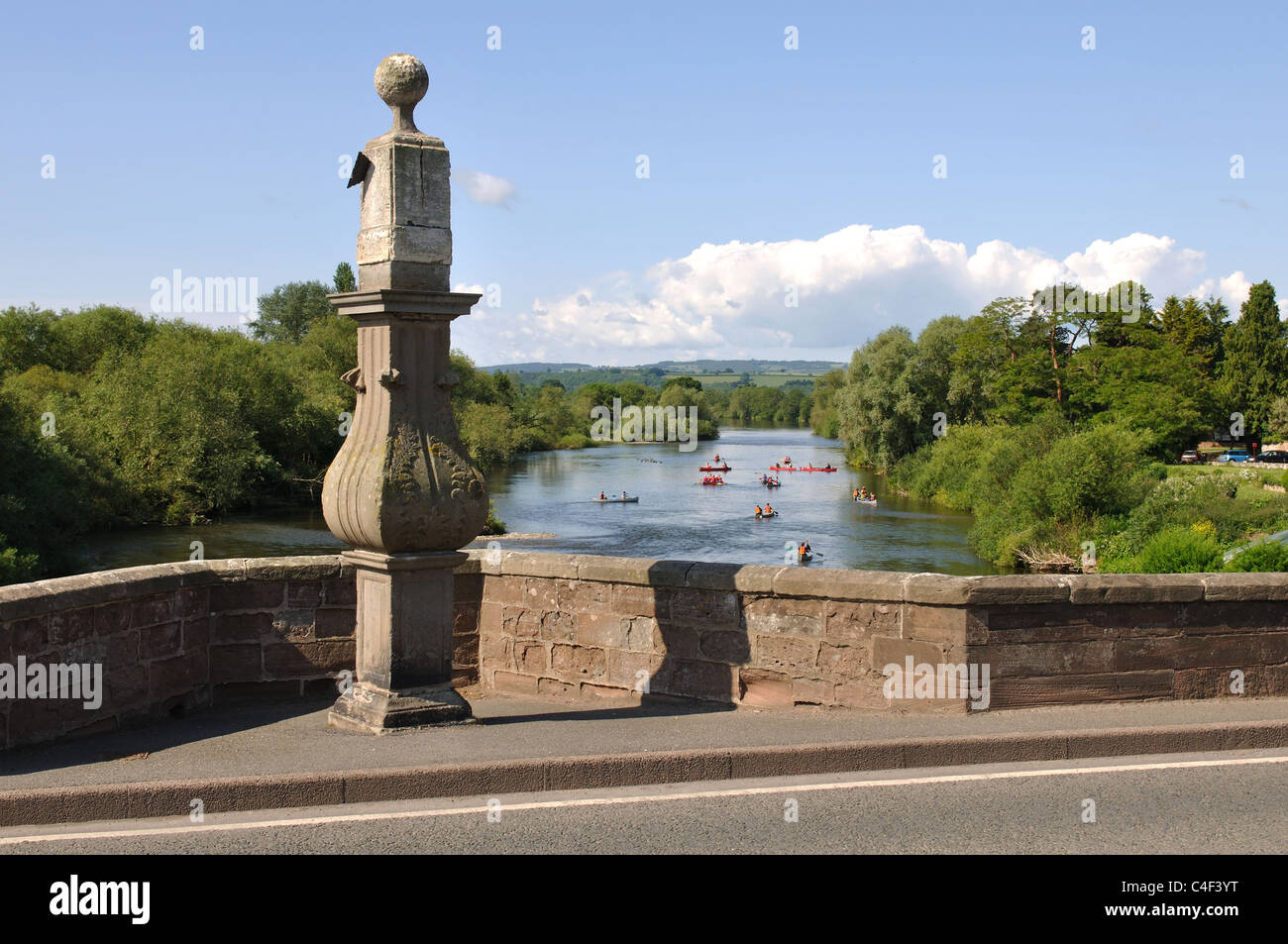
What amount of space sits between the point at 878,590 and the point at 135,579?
4.36 meters

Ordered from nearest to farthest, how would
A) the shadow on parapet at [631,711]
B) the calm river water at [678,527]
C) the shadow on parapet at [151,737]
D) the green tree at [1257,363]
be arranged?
the shadow on parapet at [151,737] < the shadow on parapet at [631,711] < the calm river water at [678,527] < the green tree at [1257,363]

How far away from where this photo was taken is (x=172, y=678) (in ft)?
23.3

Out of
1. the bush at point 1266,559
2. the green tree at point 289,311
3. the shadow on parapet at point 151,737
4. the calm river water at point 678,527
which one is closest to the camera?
the shadow on parapet at point 151,737

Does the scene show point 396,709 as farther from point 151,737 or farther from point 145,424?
point 145,424

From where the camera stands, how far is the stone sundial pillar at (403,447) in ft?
21.4

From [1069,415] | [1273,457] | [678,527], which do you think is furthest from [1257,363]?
[678,527]

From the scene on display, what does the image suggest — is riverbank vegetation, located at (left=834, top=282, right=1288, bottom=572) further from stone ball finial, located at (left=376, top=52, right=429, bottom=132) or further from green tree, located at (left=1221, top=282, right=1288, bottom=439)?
stone ball finial, located at (left=376, top=52, right=429, bottom=132)

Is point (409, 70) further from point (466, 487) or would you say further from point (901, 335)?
point (901, 335)

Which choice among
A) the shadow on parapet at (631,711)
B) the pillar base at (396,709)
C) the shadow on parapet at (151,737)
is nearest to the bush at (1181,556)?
the shadow on parapet at (631,711)

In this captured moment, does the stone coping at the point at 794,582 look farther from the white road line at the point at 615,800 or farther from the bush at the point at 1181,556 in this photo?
the bush at the point at 1181,556

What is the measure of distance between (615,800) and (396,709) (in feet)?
5.60

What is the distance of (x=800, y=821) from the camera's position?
5.11 metres

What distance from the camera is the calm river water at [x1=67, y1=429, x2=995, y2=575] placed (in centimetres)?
4034

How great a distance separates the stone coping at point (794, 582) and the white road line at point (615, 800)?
3.70 ft
